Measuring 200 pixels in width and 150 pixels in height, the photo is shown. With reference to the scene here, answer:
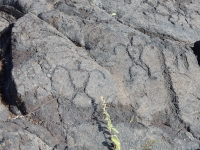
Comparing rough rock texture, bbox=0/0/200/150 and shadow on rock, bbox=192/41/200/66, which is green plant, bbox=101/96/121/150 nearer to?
rough rock texture, bbox=0/0/200/150

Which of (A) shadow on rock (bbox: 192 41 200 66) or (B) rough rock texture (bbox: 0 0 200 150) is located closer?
(B) rough rock texture (bbox: 0 0 200 150)

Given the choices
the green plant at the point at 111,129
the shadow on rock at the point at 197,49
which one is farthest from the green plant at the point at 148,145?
the shadow on rock at the point at 197,49

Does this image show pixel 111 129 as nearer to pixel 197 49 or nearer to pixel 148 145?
pixel 148 145

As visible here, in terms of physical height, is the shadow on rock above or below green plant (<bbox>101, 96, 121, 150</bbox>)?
above

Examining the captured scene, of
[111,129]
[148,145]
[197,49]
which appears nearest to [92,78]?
[111,129]

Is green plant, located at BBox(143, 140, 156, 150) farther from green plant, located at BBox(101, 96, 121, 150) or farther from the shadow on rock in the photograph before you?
the shadow on rock

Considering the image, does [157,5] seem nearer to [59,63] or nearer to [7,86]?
[59,63]

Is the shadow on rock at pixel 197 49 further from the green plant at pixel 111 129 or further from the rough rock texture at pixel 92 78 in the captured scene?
the green plant at pixel 111 129

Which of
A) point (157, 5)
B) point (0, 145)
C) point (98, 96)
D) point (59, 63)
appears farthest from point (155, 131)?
point (157, 5)

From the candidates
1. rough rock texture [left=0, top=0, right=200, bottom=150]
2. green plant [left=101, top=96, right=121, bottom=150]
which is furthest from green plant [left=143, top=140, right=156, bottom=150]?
green plant [left=101, top=96, right=121, bottom=150]
